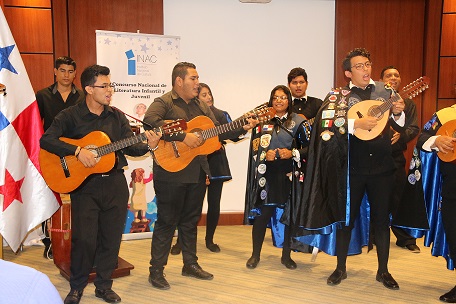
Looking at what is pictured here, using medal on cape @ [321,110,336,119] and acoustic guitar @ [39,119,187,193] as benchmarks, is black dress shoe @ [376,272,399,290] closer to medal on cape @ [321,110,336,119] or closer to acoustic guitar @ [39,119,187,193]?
medal on cape @ [321,110,336,119]

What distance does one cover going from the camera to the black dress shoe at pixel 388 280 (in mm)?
4203

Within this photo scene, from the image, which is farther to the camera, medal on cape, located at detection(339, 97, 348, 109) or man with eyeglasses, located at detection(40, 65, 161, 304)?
medal on cape, located at detection(339, 97, 348, 109)

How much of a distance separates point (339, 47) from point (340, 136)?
3.04 meters

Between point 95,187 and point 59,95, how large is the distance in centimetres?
179

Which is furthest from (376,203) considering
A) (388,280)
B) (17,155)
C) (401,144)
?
(17,155)

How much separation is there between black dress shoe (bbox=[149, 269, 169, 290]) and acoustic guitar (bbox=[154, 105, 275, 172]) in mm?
879

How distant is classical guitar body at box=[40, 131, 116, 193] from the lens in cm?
362

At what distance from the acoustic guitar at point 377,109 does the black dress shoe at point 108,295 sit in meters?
2.20

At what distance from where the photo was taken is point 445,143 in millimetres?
3697

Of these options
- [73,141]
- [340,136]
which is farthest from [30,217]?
[340,136]

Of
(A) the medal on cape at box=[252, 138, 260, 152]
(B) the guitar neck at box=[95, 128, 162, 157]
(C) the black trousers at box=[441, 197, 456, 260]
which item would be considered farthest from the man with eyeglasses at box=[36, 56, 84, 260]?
(C) the black trousers at box=[441, 197, 456, 260]

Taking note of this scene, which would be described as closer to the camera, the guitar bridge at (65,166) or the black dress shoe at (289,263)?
the guitar bridge at (65,166)

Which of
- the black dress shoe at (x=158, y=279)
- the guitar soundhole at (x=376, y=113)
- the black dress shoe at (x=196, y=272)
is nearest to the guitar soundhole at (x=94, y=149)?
the black dress shoe at (x=158, y=279)

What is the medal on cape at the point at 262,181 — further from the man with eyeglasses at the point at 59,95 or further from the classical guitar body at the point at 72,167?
the man with eyeglasses at the point at 59,95
